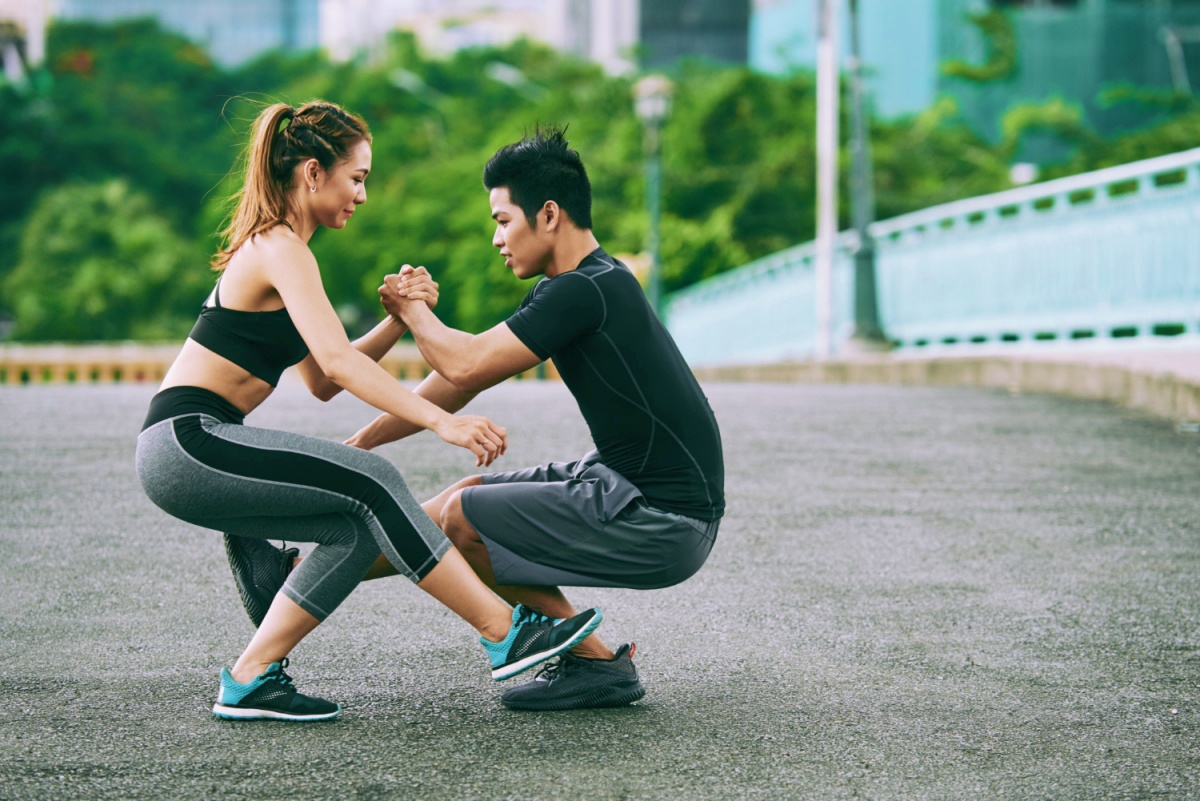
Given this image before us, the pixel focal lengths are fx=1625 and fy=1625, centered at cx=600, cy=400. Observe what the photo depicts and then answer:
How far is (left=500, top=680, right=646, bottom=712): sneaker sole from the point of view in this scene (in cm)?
398

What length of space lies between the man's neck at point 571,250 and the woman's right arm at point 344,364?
0.44 meters

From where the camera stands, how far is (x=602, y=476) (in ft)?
12.8

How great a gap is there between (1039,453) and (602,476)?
558 cm

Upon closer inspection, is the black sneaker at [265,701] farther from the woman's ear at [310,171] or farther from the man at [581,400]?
the woman's ear at [310,171]

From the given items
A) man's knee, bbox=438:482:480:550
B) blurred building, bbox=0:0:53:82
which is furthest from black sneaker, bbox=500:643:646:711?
blurred building, bbox=0:0:53:82

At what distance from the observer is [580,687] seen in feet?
13.1

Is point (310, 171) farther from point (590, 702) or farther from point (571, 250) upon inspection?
point (590, 702)

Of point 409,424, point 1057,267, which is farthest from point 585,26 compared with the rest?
point 409,424

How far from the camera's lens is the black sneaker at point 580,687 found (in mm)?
3979

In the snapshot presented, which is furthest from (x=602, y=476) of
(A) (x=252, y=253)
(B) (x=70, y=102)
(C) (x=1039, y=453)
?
(B) (x=70, y=102)

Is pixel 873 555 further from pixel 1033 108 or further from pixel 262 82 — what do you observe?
pixel 262 82

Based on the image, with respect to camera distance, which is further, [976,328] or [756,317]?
[756,317]

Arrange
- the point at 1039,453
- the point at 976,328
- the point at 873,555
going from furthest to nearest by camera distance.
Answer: the point at 976,328
the point at 1039,453
the point at 873,555

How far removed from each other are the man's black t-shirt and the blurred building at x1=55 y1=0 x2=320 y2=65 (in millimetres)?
188569
